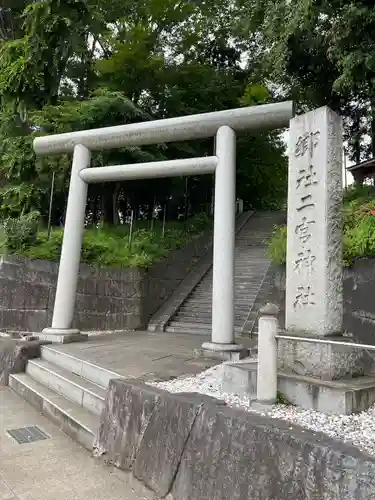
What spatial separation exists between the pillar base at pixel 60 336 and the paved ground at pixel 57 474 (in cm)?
283

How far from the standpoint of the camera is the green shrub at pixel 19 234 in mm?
9655

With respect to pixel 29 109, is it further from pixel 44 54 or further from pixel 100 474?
pixel 100 474

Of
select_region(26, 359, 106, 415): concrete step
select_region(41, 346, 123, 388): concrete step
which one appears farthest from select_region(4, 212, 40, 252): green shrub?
select_region(26, 359, 106, 415): concrete step

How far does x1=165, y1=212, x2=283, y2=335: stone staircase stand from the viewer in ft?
33.1

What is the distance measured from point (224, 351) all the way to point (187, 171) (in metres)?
3.24

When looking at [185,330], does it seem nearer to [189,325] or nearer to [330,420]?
[189,325]

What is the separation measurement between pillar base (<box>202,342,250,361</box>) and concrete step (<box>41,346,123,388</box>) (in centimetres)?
171

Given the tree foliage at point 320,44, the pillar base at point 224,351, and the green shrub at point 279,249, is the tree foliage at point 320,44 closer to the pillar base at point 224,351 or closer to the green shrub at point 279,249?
the green shrub at point 279,249

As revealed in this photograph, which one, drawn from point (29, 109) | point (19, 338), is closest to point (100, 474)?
point (19, 338)

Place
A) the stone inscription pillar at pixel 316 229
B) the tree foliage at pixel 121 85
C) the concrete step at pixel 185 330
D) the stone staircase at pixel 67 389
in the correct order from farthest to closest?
1. the tree foliage at pixel 121 85
2. the concrete step at pixel 185 330
3. the stone staircase at pixel 67 389
4. the stone inscription pillar at pixel 316 229

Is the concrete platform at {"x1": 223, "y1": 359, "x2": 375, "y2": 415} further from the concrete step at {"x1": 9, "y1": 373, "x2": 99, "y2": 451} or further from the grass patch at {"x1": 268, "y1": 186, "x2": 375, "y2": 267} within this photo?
the grass patch at {"x1": 268, "y1": 186, "x2": 375, "y2": 267}

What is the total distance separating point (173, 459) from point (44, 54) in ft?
38.2

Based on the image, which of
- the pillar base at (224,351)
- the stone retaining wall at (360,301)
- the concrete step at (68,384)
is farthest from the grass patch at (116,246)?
the stone retaining wall at (360,301)

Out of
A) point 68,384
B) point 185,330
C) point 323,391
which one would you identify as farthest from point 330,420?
point 185,330
